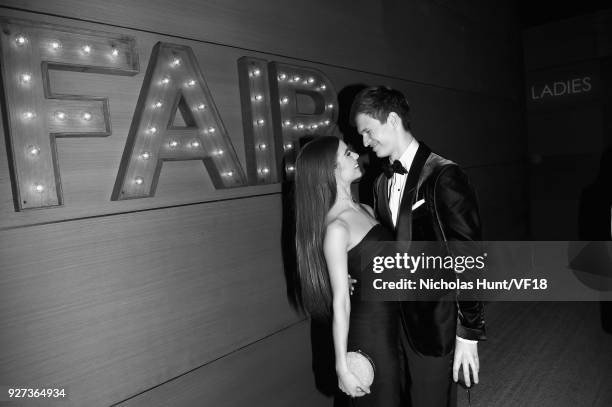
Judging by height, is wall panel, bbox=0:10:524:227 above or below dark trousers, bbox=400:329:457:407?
above

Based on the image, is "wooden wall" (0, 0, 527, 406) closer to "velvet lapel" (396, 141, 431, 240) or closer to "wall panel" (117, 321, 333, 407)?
"wall panel" (117, 321, 333, 407)

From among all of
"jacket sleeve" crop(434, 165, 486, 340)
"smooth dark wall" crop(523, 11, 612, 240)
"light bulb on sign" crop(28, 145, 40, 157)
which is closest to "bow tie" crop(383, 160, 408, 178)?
"jacket sleeve" crop(434, 165, 486, 340)

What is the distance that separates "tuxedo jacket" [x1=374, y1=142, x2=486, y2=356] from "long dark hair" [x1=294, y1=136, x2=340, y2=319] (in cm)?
39

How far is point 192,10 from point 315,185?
1060mm

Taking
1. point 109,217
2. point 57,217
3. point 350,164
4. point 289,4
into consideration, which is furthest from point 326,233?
point 289,4

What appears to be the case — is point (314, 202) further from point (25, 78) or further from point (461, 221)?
point (25, 78)

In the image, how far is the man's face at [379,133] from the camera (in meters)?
2.17

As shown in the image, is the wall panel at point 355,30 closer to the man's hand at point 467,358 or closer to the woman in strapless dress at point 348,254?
the woman in strapless dress at point 348,254

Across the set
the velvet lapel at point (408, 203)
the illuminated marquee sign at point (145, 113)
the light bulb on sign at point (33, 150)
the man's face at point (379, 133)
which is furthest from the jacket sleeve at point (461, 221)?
the light bulb on sign at point (33, 150)

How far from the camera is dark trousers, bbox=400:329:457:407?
1928 mm

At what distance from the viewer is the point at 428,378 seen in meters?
1.94

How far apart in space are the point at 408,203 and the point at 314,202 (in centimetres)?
46

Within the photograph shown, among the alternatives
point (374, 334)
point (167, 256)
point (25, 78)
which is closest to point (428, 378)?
point (374, 334)

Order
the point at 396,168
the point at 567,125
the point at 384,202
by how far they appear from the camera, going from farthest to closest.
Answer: the point at 567,125, the point at 384,202, the point at 396,168
